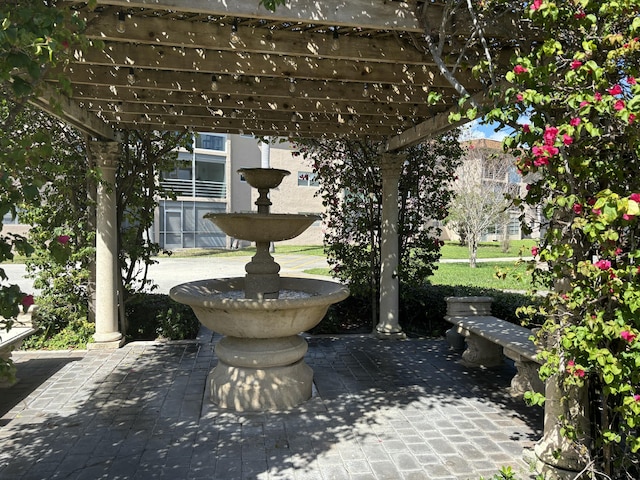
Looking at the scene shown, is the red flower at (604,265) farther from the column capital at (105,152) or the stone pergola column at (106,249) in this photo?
the column capital at (105,152)

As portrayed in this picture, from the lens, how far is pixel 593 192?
2807mm

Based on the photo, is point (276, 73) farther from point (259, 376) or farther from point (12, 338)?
point (12, 338)

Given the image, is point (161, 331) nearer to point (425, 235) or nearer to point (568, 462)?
point (425, 235)

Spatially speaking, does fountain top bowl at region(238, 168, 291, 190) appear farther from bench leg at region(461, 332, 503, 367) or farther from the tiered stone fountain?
bench leg at region(461, 332, 503, 367)

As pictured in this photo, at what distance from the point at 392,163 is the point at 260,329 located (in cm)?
398

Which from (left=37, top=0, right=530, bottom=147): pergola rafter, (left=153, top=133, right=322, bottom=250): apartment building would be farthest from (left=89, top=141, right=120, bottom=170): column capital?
(left=153, top=133, right=322, bottom=250): apartment building

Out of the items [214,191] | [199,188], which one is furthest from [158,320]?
[214,191]

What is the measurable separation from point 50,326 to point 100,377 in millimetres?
2327

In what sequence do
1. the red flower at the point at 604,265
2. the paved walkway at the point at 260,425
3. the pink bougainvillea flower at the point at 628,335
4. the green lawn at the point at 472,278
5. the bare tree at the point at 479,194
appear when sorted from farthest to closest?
the bare tree at the point at 479,194, the green lawn at the point at 472,278, the paved walkway at the point at 260,425, the red flower at the point at 604,265, the pink bougainvillea flower at the point at 628,335

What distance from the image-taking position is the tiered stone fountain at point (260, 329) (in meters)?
4.33

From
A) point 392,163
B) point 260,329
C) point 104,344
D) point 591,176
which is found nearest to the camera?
point 591,176

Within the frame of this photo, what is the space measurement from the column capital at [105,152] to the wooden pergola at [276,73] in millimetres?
14

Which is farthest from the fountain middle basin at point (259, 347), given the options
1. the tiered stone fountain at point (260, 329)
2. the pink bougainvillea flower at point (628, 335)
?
the pink bougainvillea flower at point (628, 335)

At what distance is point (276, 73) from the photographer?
458 cm
